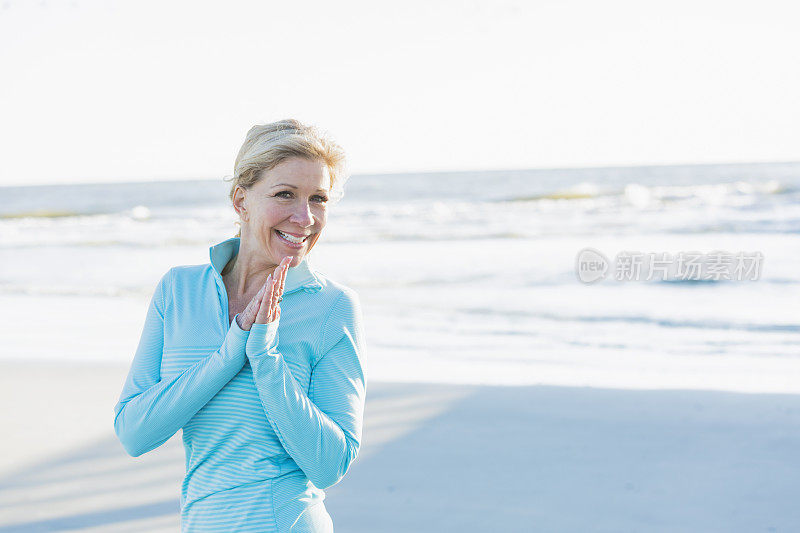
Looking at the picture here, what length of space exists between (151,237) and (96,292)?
9.64m

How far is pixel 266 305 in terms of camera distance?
150 cm

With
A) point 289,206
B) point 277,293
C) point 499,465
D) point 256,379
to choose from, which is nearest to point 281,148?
point 289,206

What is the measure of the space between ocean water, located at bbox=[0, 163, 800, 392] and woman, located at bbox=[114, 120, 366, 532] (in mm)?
4188

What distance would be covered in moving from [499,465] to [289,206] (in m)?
2.87

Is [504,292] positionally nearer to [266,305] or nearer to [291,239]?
[291,239]

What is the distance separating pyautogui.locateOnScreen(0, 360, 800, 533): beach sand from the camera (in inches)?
145

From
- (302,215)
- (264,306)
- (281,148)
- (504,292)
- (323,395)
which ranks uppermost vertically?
(281,148)

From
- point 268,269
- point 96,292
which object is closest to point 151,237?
point 96,292

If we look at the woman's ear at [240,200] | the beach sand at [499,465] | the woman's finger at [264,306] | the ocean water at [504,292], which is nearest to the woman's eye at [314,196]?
the woman's ear at [240,200]

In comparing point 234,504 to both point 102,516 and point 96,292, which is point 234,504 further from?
point 96,292

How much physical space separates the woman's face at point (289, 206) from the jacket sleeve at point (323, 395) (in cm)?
15

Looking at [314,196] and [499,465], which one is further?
[499,465]

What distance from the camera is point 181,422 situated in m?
1.61

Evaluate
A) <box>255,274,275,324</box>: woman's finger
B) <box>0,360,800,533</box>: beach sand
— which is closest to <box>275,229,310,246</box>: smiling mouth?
<box>255,274,275,324</box>: woman's finger
